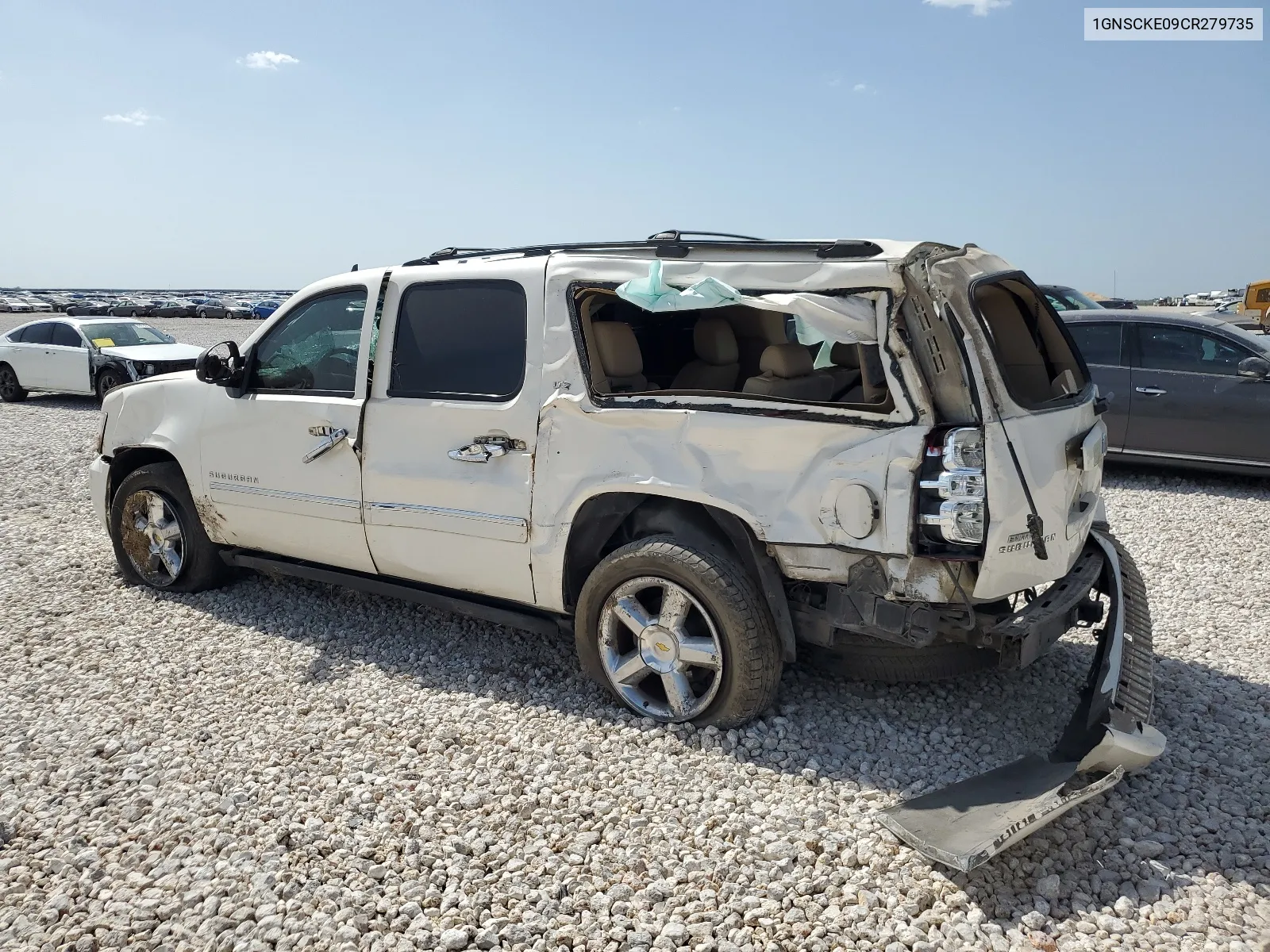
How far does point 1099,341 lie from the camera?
910 cm

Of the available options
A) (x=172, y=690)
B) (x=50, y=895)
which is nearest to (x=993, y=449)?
(x=50, y=895)

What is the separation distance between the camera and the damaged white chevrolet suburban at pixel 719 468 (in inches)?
131

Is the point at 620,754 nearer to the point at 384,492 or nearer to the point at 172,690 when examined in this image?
the point at 384,492

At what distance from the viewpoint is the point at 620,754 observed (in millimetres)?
3777

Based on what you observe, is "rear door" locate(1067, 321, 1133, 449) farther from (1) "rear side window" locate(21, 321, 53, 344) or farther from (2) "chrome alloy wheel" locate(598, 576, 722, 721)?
(1) "rear side window" locate(21, 321, 53, 344)

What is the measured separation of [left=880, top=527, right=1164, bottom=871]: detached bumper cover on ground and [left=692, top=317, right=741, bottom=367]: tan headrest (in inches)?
78.8

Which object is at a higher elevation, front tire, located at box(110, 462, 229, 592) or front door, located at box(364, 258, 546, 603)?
front door, located at box(364, 258, 546, 603)

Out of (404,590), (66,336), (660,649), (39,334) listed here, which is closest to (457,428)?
(404,590)

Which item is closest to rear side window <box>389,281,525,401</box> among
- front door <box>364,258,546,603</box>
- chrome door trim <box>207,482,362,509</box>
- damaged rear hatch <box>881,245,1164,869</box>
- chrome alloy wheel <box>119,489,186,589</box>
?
front door <box>364,258,546,603</box>

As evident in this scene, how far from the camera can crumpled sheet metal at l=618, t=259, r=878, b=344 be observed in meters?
3.42

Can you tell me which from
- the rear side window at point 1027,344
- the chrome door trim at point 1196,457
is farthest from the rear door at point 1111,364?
the rear side window at point 1027,344

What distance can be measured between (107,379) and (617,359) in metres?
14.8

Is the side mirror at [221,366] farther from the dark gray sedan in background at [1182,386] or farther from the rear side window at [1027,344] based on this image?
the dark gray sedan in background at [1182,386]

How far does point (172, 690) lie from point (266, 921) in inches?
75.9
